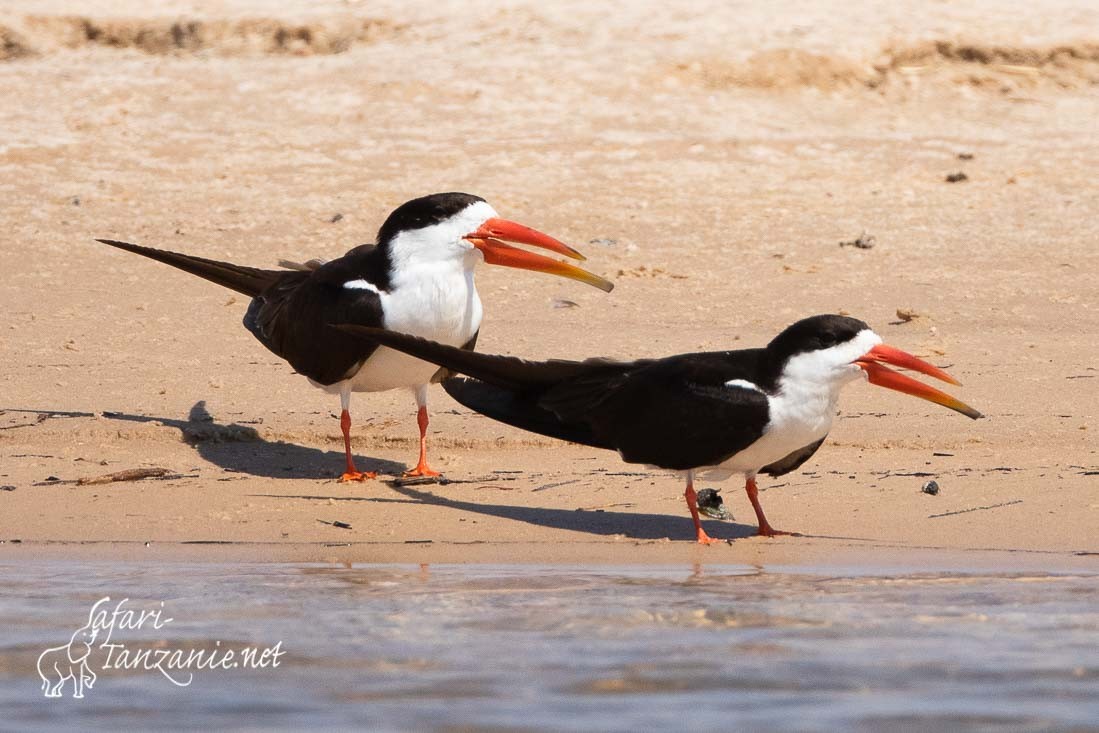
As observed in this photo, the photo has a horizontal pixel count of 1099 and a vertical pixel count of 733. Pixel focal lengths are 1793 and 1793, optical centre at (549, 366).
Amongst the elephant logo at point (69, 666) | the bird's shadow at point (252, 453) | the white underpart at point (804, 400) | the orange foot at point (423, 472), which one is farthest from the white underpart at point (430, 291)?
the elephant logo at point (69, 666)

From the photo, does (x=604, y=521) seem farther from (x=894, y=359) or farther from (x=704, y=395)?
(x=894, y=359)

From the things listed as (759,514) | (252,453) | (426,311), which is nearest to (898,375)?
(759,514)

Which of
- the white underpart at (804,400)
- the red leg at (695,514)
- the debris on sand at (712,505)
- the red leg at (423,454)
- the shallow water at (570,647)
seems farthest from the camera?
the red leg at (423,454)

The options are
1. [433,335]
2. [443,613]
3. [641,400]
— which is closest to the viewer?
[443,613]

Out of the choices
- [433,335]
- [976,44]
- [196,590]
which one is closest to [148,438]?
[433,335]

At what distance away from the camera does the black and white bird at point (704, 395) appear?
20.0ft

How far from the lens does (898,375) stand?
20.8ft

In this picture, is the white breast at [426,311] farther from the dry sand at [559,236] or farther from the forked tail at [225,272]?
the forked tail at [225,272]

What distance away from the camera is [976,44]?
1325 centimetres

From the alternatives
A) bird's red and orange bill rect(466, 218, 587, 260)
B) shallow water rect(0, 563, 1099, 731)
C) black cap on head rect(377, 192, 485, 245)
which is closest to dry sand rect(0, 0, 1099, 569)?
shallow water rect(0, 563, 1099, 731)

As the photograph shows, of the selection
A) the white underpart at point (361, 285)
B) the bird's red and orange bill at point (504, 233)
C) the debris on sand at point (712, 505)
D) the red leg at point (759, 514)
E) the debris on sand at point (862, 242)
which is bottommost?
the debris on sand at point (862, 242)

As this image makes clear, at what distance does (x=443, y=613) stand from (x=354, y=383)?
7.82ft

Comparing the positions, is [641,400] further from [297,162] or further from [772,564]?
[297,162]

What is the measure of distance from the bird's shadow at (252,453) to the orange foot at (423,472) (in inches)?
6.6
